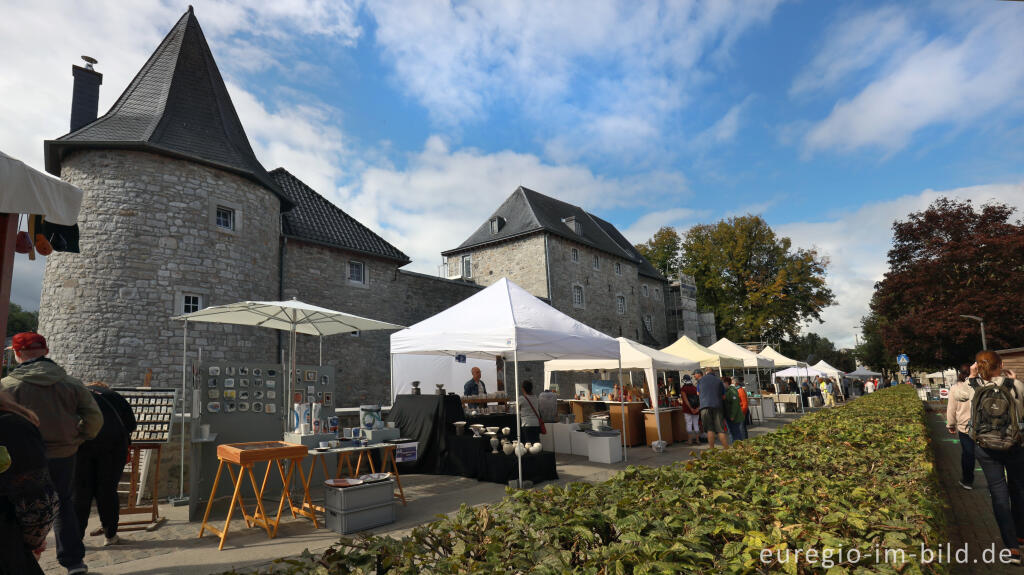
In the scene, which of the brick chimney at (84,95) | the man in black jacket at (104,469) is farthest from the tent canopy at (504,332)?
the brick chimney at (84,95)

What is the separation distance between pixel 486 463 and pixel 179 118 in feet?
41.1

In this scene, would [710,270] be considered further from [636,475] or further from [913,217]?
[636,475]

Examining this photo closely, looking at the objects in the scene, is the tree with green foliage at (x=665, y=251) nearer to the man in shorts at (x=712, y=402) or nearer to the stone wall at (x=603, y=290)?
the stone wall at (x=603, y=290)

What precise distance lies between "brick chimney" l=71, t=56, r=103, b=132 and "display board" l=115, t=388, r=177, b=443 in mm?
12074

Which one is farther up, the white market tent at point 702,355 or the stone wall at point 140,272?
the stone wall at point 140,272

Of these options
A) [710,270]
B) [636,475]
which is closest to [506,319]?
[636,475]

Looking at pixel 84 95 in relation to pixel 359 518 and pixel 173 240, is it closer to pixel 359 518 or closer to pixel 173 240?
pixel 173 240

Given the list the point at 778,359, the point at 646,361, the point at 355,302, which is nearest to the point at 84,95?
the point at 355,302

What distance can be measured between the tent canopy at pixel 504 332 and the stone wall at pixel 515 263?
55.8 feet

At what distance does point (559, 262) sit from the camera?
2647cm

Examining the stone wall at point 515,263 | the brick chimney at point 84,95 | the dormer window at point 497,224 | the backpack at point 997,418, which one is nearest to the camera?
the backpack at point 997,418

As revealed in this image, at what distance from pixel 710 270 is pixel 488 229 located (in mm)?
18030

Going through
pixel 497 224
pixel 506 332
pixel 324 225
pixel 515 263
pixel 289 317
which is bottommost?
pixel 506 332

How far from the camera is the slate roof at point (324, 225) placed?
56.1 feet
